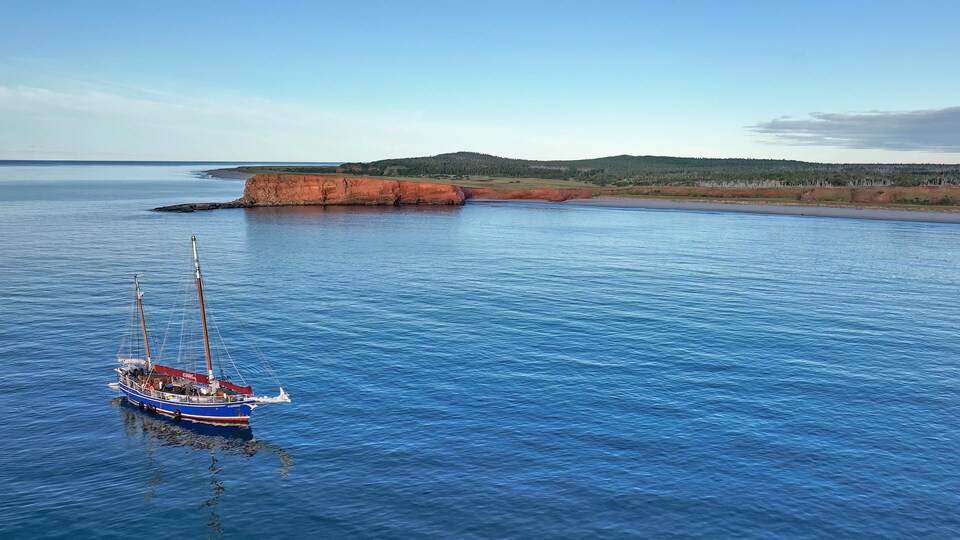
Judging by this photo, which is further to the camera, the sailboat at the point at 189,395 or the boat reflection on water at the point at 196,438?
the sailboat at the point at 189,395

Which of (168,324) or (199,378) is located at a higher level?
(168,324)

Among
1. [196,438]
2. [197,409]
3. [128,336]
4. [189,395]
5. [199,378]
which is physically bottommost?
[196,438]

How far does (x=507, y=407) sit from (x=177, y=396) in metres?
22.1

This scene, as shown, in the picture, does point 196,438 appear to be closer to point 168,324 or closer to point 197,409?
point 197,409

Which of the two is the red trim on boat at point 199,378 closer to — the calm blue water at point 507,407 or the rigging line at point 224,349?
the calm blue water at point 507,407

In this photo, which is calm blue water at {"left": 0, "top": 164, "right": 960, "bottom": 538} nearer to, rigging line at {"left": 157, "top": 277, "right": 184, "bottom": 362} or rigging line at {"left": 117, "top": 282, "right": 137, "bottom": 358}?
rigging line at {"left": 157, "top": 277, "right": 184, "bottom": 362}

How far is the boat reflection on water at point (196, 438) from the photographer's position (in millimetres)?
40000

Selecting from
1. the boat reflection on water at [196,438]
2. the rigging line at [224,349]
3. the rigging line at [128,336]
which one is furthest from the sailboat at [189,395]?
the rigging line at [128,336]

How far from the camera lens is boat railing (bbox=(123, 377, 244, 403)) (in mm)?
46438

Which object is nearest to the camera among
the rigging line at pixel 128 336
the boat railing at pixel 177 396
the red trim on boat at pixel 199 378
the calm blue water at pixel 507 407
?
the calm blue water at pixel 507 407

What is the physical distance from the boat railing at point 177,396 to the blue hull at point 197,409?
0.20 meters

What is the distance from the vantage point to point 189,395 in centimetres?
4834

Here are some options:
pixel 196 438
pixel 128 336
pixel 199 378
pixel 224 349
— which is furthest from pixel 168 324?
pixel 196 438

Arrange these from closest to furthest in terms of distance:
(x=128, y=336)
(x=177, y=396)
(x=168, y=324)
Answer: (x=177, y=396)
(x=128, y=336)
(x=168, y=324)
